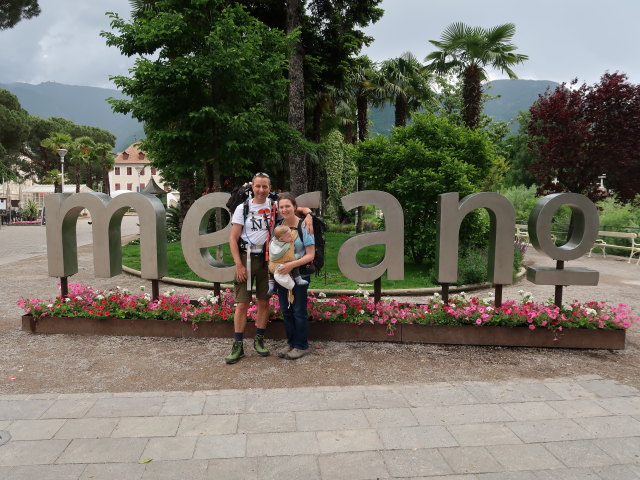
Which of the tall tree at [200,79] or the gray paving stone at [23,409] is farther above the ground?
the tall tree at [200,79]

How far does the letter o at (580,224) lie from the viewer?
5.22 metres

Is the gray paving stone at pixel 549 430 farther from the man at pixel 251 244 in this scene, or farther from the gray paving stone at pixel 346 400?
the man at pixel 251 244

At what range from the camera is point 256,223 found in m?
4.50

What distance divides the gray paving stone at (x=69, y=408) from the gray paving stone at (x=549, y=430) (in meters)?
3.13

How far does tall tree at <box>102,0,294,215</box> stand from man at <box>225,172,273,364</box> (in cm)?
465

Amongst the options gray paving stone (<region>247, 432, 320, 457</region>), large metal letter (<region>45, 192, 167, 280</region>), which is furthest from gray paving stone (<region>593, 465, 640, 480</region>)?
large metal letter (<region>45, 192, 167, 280</region>)

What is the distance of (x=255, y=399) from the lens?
365 cm

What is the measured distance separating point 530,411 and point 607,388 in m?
1.00

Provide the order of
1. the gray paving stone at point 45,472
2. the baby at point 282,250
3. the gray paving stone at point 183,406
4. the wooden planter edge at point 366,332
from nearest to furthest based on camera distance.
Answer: the gray paving stone at point 45,472
the gray paving stone at point 183,406
the baby at point 282,250
the wooden planter edge at point 366,332

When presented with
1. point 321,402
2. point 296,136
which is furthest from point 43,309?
point 296,136

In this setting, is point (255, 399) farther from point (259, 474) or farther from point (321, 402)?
point (259, 474)

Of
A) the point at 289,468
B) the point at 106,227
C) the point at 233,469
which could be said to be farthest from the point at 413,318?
the point at 106,227

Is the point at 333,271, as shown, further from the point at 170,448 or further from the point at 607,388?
the point at 170,448

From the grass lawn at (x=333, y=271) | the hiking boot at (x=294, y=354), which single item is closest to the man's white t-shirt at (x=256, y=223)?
the hiking boot at (x=294, y=354)
